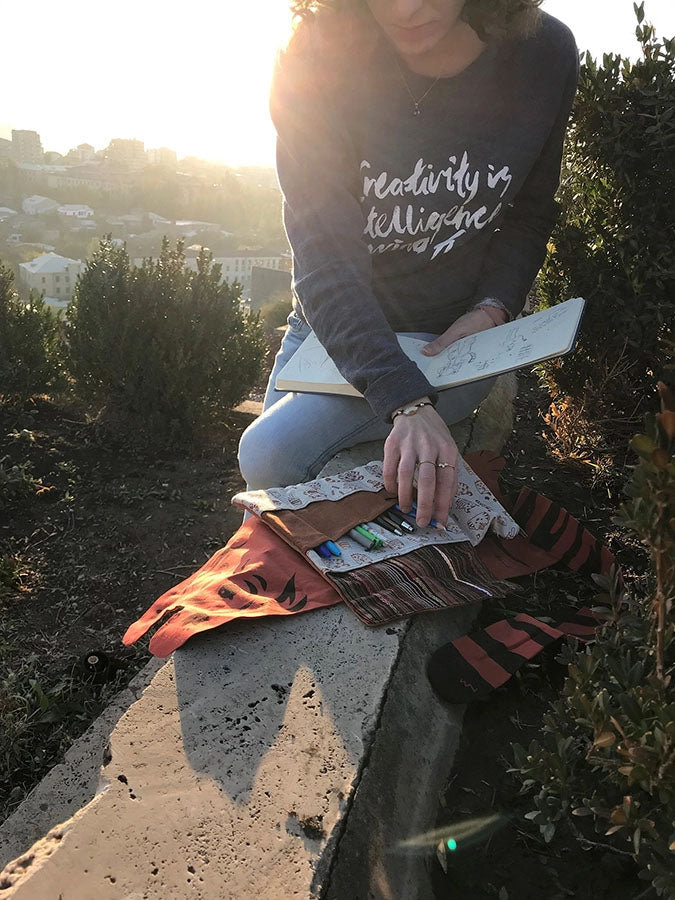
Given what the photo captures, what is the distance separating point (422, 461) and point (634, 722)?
0.82 meters

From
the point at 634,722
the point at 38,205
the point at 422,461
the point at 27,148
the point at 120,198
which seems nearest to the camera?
the point at 634,722

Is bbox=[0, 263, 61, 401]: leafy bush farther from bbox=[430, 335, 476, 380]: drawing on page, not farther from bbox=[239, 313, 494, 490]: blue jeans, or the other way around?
bbox=[430, 335, 476, 380]: drawing on page

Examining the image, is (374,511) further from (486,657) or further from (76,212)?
(76,212)

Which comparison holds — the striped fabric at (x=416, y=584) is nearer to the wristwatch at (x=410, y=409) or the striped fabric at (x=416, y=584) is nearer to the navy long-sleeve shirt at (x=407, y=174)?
the wristwatch at (x=410, y=409)

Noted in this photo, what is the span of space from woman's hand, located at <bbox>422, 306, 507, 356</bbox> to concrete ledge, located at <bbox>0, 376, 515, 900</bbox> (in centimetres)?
94

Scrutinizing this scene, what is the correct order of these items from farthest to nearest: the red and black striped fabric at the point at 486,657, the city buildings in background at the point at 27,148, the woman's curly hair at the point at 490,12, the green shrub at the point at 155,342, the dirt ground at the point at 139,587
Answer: the city buildings in background at the point at 27,148 < the green shrub at the point at 155,342 < the woman's curly hair at the point at 490,12 < the red and black striped fabric at the point at 486,657 < the dirt ground at the point at 139,587

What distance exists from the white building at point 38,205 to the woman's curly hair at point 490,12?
70.1 ft

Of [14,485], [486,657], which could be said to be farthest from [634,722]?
[14,485]

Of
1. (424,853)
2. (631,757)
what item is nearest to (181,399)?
(424,853)

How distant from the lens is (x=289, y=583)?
172 cm

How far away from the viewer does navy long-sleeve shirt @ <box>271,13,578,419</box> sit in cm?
210

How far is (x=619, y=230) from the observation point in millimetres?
2475

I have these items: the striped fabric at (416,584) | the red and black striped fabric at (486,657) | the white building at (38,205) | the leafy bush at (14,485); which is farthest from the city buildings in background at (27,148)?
the red and black striped fabric at (486,657)

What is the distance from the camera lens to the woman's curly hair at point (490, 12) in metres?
1.98
